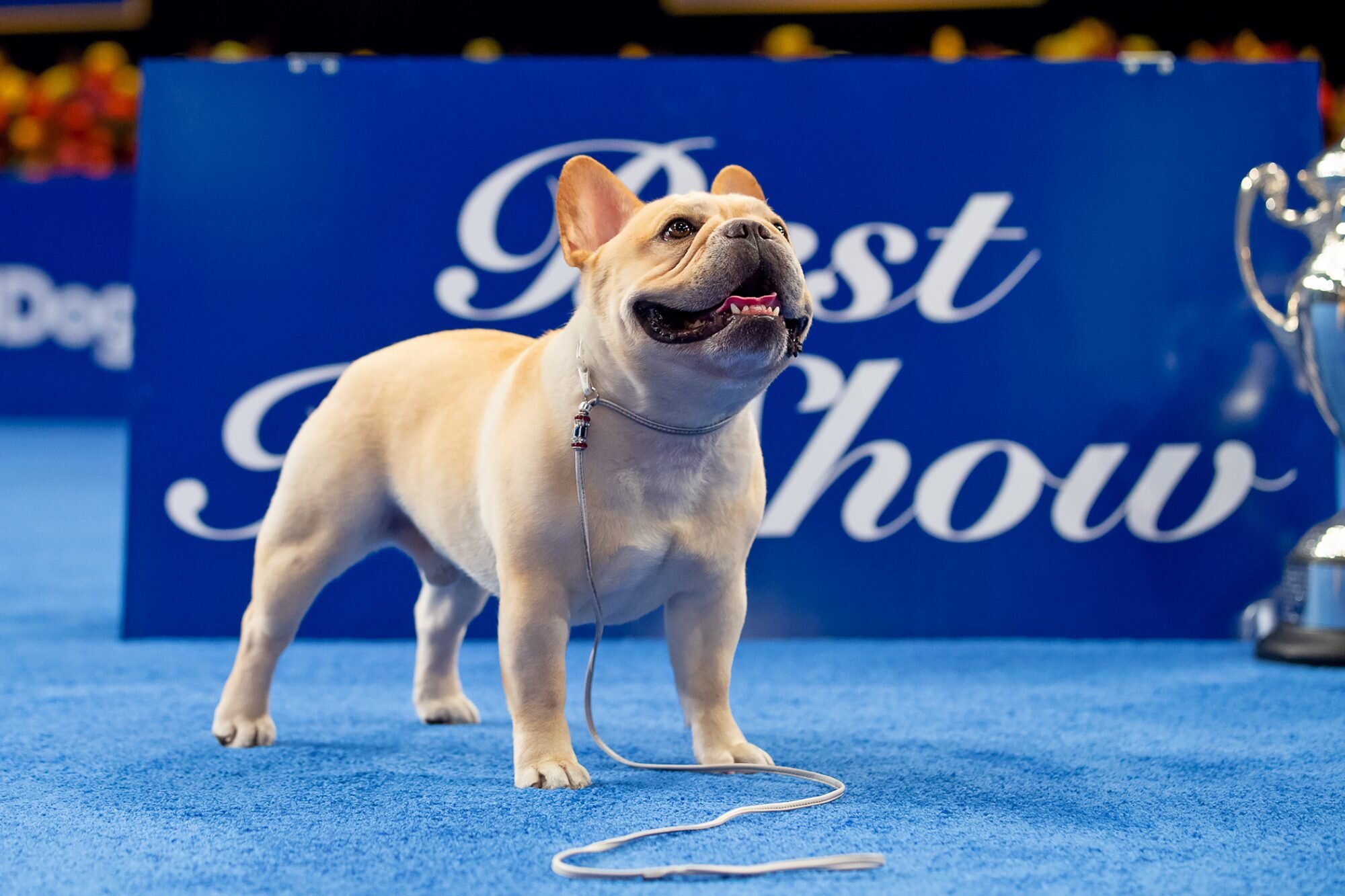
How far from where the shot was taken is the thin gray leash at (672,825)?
1.64 meters

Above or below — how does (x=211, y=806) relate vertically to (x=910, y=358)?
below

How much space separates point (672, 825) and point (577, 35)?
35.3 ft

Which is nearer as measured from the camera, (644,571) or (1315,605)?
(644,571)

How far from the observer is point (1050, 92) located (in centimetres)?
374

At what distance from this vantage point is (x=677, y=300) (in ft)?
6.48

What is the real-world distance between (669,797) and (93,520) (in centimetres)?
Result: 503

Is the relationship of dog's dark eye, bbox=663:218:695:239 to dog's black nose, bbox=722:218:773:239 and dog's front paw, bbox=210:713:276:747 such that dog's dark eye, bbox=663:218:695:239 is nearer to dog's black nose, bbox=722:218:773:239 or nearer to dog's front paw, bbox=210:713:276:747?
dog's black nose, bbox=722:218:773:239

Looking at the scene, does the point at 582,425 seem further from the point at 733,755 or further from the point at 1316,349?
the point at 1316,349

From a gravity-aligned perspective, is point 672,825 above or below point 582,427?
below

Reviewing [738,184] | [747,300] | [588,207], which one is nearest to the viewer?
[747,300]

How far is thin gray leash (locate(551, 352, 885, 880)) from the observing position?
1644 mm

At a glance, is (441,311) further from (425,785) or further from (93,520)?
(93,520)

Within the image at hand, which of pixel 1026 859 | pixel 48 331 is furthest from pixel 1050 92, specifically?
pixel 48 331

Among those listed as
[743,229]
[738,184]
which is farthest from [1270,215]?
[743,229]
